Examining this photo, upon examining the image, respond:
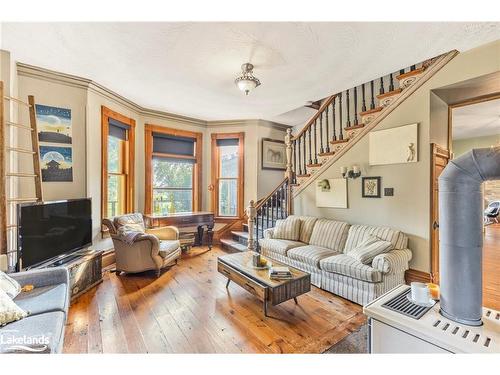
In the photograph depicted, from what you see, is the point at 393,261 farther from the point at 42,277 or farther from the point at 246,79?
the point at 42,277

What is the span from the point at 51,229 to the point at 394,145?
14.2ft

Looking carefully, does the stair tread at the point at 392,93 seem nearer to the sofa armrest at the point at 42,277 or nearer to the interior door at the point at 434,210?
the interior door at the point at 434,210

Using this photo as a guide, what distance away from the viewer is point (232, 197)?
555 centimetres

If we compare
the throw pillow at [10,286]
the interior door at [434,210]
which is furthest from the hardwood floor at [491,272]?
the throw pillow at [10,286]

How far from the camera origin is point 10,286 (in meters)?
1.83

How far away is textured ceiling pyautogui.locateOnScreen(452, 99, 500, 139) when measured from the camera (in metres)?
4.32

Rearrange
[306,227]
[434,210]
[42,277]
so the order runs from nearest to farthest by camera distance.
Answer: [42,277]
[434,210]
[306,227]

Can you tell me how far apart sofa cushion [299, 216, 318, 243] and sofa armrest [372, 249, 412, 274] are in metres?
1.29

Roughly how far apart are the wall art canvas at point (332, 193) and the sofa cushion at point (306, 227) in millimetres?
320

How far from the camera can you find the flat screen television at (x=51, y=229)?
91.7 inches

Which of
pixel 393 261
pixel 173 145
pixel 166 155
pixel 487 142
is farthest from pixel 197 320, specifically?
pixel 487 142
